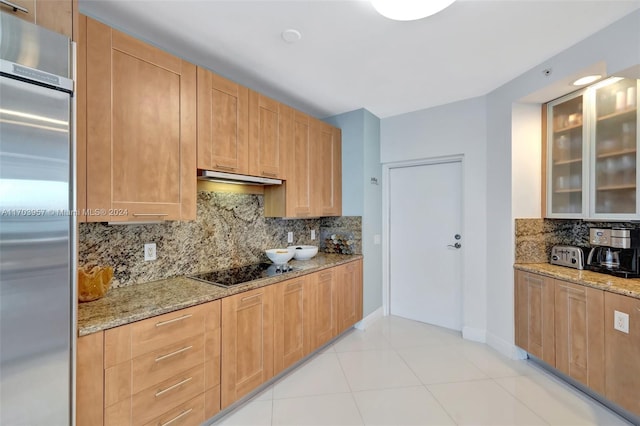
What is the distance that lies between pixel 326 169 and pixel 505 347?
98.4 inches

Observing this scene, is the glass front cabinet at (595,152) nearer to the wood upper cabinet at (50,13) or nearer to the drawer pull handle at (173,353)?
the drawer pull handle at (173,353)

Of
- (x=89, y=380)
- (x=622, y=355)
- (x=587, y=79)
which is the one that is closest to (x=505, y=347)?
(x=622, y=355)

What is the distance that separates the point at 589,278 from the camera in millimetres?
2053

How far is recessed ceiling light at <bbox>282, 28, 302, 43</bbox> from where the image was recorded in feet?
6.01

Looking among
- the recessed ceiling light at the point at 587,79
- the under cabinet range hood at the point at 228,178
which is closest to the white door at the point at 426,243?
the recessed ceiling light at the point at 587,79

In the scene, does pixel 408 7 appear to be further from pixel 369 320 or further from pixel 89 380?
pixel 369 320

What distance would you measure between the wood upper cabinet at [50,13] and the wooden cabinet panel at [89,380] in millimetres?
1323

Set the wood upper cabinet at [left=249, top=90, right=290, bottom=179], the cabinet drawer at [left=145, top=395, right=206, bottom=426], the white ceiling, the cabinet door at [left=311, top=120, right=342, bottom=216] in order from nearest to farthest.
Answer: the cabinet drawer at [left=145, top=395, right=206, bottom=426] → the white ceiling → the wood upper cabinet at [left=249, top=90, right=290, bottom=179] → the cabinet door at [left=311, top=120, right=342, bottom=216]

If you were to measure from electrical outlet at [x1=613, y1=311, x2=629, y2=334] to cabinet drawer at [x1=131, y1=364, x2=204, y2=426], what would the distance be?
104 inches

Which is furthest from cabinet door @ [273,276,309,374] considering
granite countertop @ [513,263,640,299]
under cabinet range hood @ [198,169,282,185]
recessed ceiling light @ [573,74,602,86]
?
recessed ceiling light @ [573,74,602,86]

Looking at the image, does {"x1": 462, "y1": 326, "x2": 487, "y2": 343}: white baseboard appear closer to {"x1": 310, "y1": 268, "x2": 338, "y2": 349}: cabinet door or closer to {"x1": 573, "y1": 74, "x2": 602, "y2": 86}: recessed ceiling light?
{"x1": 310, "y1": 268, "x2": 338, "y2": 349}: cabinet door

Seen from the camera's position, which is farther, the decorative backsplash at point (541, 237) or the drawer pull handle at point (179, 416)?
the decorative backsplash at point (541, 237)

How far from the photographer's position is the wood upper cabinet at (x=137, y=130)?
1471 mm

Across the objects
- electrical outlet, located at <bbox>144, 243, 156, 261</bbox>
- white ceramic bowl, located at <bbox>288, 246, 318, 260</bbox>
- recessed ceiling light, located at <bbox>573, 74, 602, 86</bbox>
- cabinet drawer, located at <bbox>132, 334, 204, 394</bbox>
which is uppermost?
recessed ceiling light, located at <bbox>573, 74, 602, 86</bbox>
